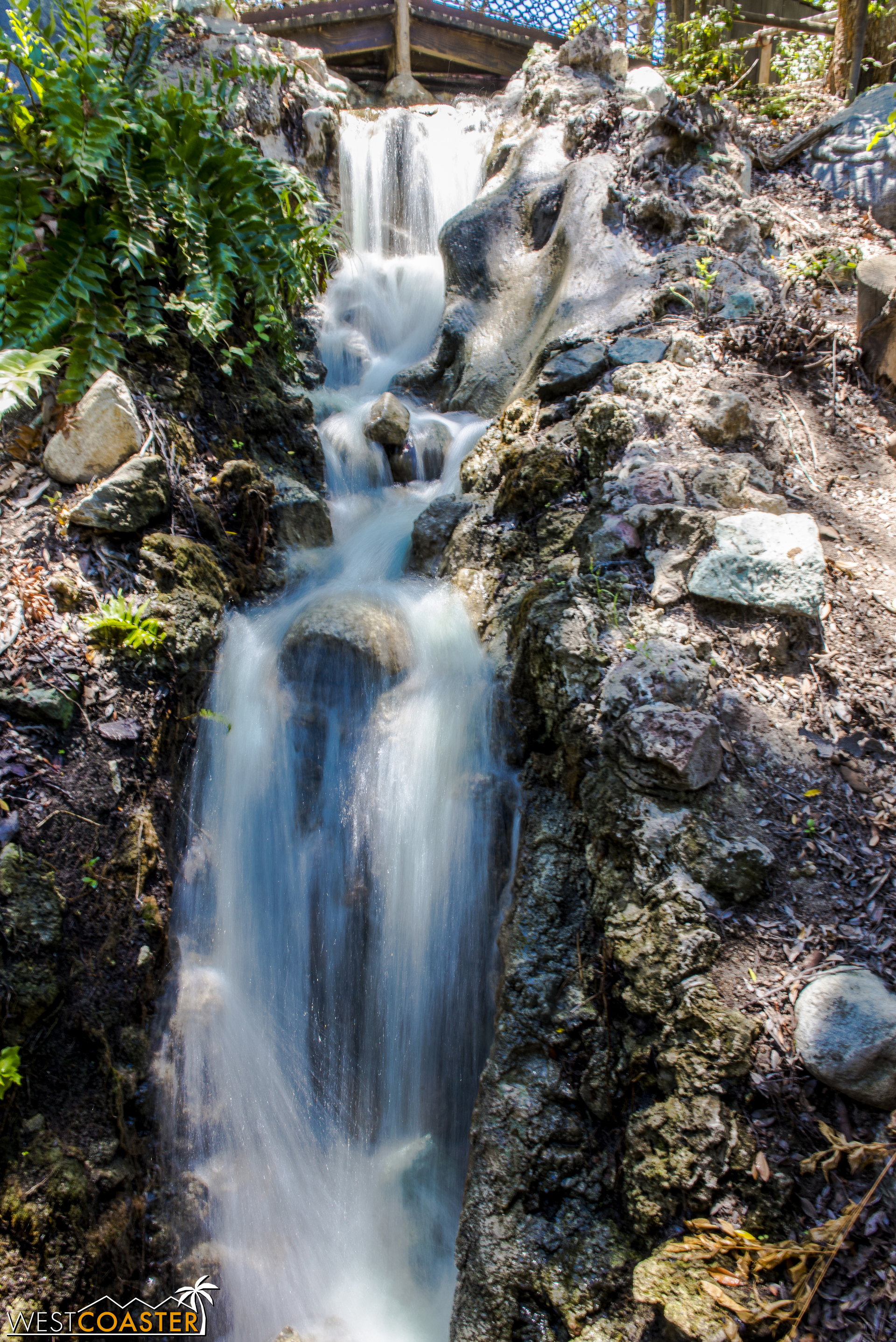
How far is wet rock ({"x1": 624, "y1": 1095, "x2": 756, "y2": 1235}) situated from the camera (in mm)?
1993

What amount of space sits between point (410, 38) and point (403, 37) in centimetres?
30

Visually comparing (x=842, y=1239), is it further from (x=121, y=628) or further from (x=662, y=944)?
(x=121, y=628)

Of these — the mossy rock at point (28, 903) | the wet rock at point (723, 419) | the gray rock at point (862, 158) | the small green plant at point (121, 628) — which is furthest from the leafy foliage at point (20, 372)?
the gray rock at point (862, 158)

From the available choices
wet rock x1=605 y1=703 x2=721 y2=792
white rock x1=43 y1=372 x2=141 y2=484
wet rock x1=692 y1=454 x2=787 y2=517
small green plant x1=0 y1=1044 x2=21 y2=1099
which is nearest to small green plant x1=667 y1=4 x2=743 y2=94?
wet rock x1=692 y1=454 x2=787 y2=517

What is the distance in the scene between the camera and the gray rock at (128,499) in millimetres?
3516

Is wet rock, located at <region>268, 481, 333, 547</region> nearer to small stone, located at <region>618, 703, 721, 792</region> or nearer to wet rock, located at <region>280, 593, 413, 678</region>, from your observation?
wet rock, located at <region>280, 593, 413, 678</region>

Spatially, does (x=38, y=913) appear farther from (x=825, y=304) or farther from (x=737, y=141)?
(x=737, y=141)

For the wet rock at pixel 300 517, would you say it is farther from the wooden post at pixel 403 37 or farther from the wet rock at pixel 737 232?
the wooden post at pixel 403 37

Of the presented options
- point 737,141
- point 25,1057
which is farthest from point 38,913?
point 737,141

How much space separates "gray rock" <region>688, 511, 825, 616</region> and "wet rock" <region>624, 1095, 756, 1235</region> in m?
1.94

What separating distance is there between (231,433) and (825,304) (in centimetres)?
432

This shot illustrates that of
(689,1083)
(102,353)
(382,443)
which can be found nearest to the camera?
(689,1083)

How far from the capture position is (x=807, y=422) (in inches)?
159

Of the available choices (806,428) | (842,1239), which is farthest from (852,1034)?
(806,428)
